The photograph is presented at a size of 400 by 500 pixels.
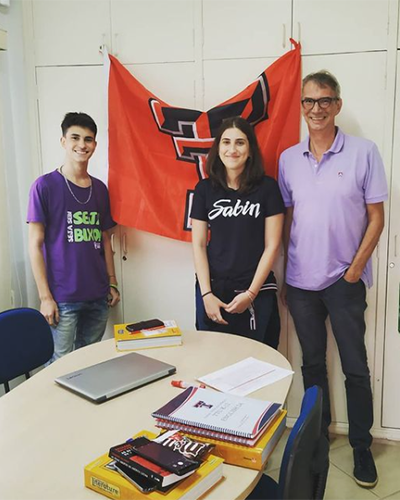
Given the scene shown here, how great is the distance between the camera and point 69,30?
9.64ft

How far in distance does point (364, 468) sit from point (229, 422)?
1528mm

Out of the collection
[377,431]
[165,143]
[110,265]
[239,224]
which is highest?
[165,143]

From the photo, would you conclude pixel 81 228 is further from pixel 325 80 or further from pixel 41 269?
pixel 325 80

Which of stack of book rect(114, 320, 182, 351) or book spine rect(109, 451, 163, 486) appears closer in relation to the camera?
book spine rect(109, 451, 163, 486)

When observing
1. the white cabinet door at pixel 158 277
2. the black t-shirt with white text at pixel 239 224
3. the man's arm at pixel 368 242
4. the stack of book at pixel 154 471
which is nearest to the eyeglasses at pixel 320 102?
the black t-shirt with white text at pixel 239 224

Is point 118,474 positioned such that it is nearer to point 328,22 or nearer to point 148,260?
point 148,260

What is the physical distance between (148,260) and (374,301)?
1.32m

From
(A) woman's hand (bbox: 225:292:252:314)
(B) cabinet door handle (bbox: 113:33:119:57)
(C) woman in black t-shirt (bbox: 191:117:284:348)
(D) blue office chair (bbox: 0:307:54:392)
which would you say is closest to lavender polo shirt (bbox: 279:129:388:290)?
(C) woman in black t-shirt (bbox: 191:117:284:348)

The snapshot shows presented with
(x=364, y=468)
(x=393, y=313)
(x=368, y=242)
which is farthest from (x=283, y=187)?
(x=364, y=468)

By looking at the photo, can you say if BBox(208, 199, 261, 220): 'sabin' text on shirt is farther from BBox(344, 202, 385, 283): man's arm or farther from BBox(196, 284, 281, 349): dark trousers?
BBox(344, 202, 385, 283): man's arm

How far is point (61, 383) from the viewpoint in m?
1.64

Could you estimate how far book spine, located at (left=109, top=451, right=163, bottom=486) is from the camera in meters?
1.07

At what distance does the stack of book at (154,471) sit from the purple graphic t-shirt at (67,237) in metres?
1.58

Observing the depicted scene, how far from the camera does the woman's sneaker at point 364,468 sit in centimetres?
242
